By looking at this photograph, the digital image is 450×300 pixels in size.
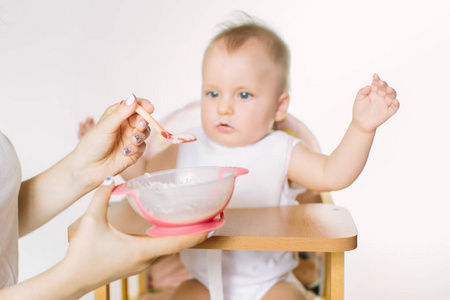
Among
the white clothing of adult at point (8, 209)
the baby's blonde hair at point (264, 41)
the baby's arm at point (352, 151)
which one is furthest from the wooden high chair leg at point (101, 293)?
the baby's blonde hair at point (264, 41)

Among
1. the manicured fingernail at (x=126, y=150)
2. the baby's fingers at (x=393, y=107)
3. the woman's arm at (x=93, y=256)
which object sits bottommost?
the woman's arm at (x=93, y=256)

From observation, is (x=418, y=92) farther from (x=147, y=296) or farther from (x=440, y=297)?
(x=147, y=296)

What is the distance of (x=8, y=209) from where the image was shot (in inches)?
32.4

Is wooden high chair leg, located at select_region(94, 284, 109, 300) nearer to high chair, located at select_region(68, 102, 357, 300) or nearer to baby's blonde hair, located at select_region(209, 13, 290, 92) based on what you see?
high chair, located at select_region(68, 102, 357, 300)

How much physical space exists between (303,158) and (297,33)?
0.77 metres

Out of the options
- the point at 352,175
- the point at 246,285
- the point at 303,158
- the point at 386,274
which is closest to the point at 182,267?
the point at 246,285

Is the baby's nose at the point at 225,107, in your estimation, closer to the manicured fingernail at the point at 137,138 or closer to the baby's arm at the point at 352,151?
the baby's arm at the point at 352,151

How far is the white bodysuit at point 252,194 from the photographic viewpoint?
3.76 feet

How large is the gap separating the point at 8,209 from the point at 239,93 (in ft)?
2.02

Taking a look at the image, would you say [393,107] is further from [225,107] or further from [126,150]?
[126,150]

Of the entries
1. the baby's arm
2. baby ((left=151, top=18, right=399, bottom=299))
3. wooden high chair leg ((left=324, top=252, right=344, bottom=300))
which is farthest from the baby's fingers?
wooden high chair leg ((left=324, top=252, right=344, bottom=300))

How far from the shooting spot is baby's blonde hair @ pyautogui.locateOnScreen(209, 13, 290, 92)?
122cm

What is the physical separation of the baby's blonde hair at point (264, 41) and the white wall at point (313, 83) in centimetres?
50

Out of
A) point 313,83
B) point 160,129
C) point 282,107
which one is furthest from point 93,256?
point 313,83
